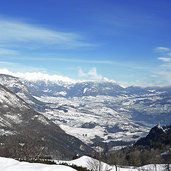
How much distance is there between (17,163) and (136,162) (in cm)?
12402

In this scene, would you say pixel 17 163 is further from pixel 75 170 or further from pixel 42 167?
pixel 75 170

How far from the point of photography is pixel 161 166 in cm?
16662

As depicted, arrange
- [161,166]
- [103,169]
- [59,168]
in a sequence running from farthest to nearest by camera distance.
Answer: [161,166], [103,169], [59,168]

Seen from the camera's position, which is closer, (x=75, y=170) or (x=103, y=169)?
(x=75, y=170)

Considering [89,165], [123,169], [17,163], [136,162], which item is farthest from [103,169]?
[136,162]

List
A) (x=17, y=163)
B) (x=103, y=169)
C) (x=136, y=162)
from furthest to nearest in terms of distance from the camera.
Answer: (x=136, y=162), (x=103, y=169), (x=17, y=163)

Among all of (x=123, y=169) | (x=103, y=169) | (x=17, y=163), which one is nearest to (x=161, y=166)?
(x=123, y=169)

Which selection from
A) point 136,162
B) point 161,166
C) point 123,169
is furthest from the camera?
point 136,162

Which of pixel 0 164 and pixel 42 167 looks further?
pixel 0 164

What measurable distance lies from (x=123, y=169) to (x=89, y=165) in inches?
924

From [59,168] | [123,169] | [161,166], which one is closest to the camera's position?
[59,168]

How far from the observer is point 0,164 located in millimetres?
80750

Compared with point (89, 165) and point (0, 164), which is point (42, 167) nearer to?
point (0, 164)

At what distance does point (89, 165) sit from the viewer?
12712cm
